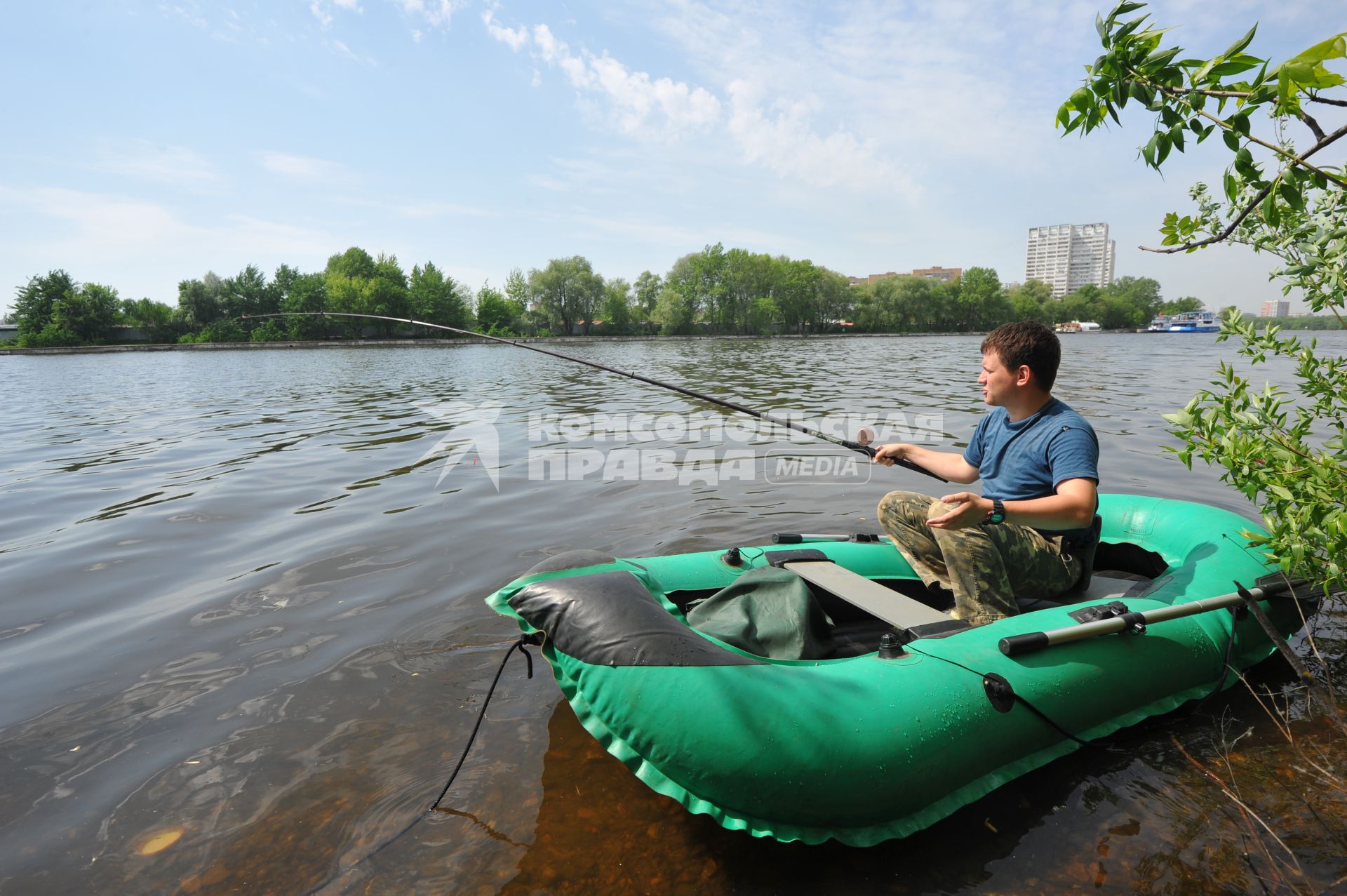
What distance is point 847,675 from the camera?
2805mm

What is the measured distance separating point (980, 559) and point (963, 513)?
488 millimetres

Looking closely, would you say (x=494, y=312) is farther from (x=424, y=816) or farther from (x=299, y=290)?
(x=424, y=816)

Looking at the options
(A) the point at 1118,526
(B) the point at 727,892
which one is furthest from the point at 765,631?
(A) the point at 1118,526

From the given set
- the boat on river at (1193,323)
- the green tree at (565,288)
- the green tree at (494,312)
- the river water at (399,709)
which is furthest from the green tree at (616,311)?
the river water at (399,709)

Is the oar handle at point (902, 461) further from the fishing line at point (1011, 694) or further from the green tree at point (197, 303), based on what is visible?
the green tree at point (197, 303)

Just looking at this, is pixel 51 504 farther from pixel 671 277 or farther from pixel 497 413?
pixel 671 277

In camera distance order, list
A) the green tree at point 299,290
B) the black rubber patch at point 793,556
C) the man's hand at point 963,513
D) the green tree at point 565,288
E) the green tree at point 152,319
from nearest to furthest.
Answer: the man's hand at point 963,513 < the black rubber patch at point 793,556 < the green tree at point 152,319 < the green tree at point 299,290 < the green tree at point 565,288

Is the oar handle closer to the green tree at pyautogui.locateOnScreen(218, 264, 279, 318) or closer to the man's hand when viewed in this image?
the man's hand

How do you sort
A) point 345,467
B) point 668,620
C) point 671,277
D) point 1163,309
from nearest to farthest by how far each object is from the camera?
point 668,620 → point 345,467 → point 671,277 → point 1163,309

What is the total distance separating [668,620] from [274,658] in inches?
119

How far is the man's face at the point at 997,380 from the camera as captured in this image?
148 inches

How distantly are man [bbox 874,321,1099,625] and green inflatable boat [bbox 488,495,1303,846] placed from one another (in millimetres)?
237

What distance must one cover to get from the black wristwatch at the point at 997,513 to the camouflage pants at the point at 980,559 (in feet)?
0.33

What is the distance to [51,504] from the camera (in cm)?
791
